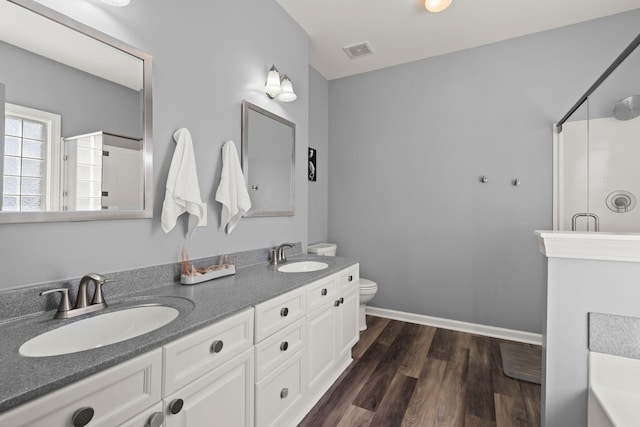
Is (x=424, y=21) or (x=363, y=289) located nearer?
(x=424, y=21)

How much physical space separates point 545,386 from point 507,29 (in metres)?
2.82

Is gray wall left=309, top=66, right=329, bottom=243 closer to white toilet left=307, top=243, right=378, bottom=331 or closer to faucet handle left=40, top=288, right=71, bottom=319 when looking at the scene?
white toilet left=307, top=243, right=378, bottom=331

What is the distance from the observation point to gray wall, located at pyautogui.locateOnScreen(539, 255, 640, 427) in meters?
1.14

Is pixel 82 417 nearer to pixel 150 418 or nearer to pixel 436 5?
pixel 150 418

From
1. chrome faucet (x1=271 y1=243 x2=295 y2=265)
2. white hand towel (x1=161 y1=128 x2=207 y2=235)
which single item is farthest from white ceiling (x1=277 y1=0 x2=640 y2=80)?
chrome faucet (x1=271 y1=243 x2=295 y2=265)

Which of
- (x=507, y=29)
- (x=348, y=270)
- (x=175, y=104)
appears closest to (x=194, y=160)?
(x=175, y=104)

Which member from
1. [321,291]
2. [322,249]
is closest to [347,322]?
[321,291]

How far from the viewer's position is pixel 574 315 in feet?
3.93

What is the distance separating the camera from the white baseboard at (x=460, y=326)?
8.80 ft

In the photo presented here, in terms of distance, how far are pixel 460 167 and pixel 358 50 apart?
1555 mm

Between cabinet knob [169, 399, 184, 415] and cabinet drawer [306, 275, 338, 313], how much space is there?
2.76 ft

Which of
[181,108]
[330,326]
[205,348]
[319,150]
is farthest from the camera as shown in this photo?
[319,150]

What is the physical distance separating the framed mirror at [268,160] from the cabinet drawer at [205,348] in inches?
38.7

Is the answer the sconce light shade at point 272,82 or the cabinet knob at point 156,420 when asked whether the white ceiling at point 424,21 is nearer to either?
the sconce light shade at point 272,82
